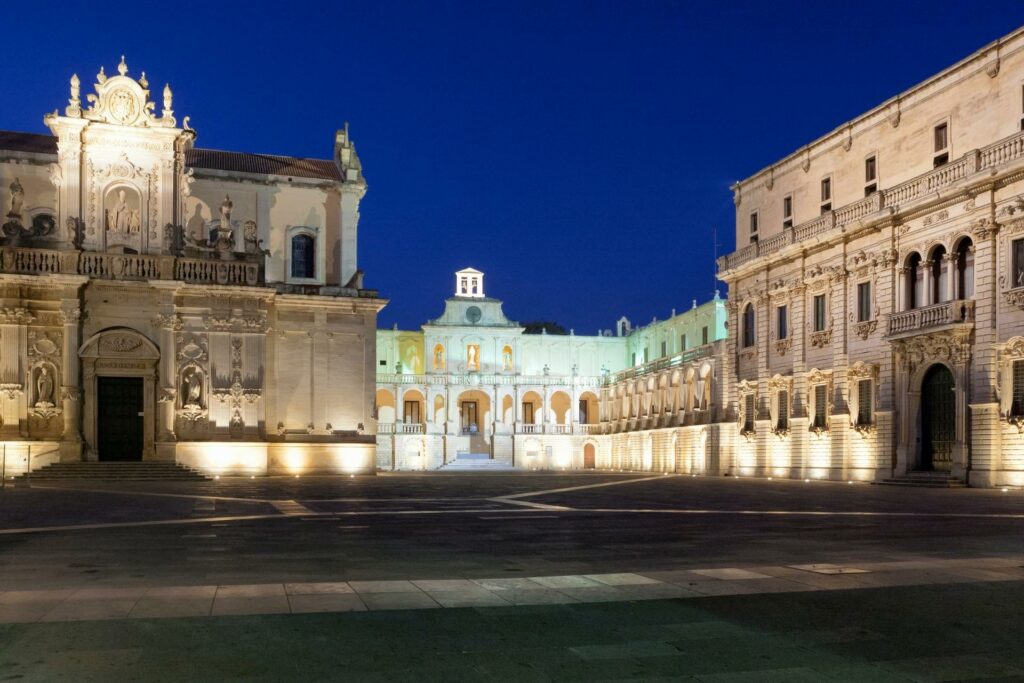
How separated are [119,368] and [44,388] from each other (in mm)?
3136

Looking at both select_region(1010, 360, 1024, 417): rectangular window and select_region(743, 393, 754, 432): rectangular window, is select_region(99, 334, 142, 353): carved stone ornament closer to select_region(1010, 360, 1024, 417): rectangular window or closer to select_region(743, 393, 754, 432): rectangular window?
select_region(743, 393, 754, 432): rectangular window

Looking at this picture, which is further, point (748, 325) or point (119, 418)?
point (748, 325)

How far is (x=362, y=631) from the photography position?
734 cm

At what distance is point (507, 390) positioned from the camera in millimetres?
89938

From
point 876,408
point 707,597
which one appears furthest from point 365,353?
point 707,597

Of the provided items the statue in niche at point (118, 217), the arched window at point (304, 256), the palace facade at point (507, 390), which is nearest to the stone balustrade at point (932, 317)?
the arched window at point (304, 256)

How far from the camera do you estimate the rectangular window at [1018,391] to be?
34719 mm

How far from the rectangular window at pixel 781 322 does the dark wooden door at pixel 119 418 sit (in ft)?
106

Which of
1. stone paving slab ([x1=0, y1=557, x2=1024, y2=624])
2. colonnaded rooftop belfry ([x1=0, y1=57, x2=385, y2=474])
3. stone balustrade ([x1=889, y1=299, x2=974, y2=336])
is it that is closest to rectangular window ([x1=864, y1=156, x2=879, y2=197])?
stone balustrade ([x1=889, y1=299, x2=974, y2=336])

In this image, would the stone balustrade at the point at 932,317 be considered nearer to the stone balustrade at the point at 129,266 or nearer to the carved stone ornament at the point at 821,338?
the carved stone ornament at the point at 821,338

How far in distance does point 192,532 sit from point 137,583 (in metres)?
6.22

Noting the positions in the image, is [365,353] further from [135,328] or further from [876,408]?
[876,408]

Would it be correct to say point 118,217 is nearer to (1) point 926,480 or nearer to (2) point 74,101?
(2) point 74,101

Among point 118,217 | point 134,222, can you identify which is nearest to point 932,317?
point 134,222
